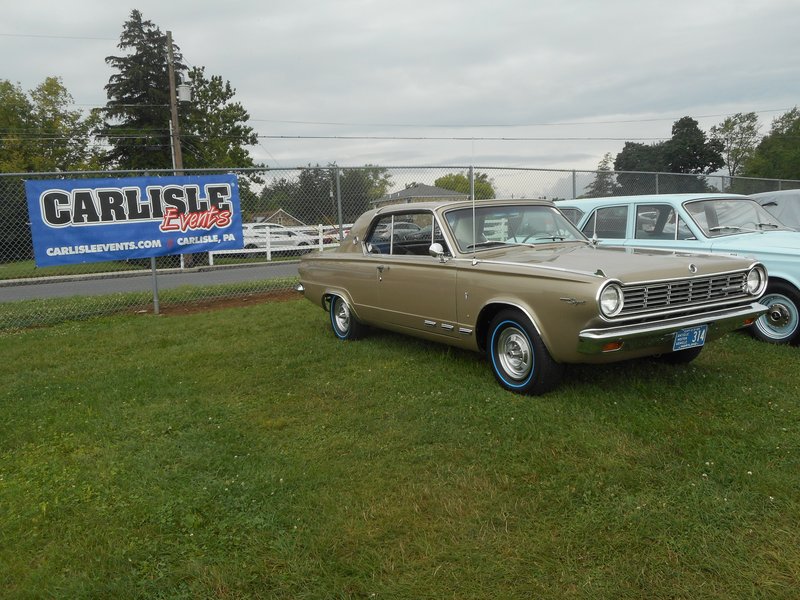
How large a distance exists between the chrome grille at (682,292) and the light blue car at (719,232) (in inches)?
56.5

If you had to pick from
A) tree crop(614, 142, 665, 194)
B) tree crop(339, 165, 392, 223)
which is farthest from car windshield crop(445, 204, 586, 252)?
tree crop(614, 142, 665, 194)

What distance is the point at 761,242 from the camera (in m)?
6.00

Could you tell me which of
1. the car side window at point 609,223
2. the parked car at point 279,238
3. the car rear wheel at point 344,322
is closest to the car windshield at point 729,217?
the car side window at point 609,223

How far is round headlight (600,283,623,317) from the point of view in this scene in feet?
12.8

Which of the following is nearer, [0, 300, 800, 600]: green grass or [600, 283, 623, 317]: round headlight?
[0, 300, 800, 600]: green grass

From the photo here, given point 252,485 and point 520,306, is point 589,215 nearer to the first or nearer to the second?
point 520,306

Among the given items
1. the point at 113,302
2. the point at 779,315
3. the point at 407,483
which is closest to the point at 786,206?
the point at 779,315

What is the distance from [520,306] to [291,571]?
101 inches

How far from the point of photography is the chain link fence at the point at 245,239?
9.37m

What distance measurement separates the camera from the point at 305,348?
21.4 feet

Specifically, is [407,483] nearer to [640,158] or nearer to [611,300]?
[611,300]

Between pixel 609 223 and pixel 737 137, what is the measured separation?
85.1m

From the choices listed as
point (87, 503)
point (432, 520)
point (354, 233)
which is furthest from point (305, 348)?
point (432, 520)

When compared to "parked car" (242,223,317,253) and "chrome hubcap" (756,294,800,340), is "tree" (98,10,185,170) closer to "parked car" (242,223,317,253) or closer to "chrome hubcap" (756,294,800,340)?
"parked car" (242,223,317,253)
